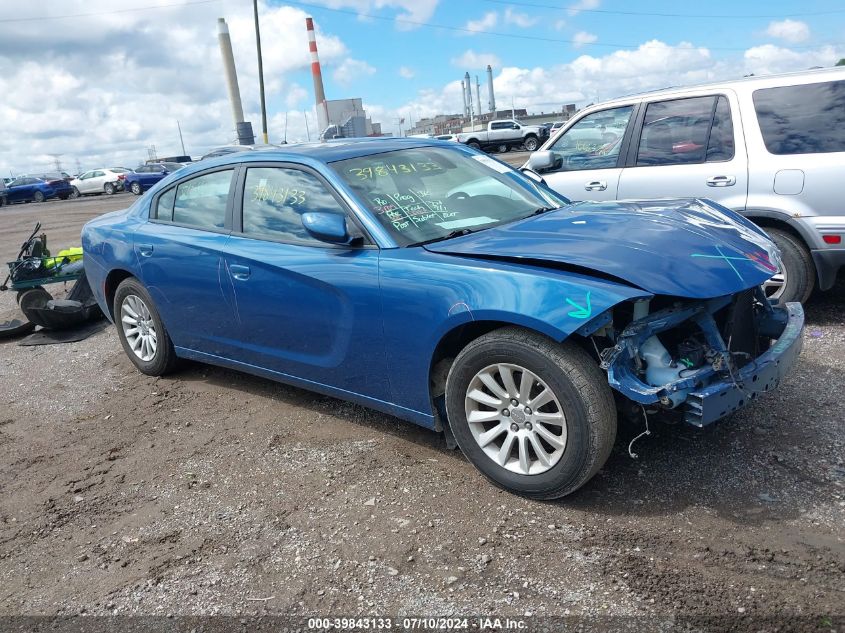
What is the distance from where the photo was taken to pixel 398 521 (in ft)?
10.3

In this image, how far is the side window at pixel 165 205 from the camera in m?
4.95

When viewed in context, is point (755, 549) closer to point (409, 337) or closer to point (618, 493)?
point (618, 493)

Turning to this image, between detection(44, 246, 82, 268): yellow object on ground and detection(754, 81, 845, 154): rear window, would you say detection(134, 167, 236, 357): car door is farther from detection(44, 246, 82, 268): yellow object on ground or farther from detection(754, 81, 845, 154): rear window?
detection(754, 81, 845, 154): rear window

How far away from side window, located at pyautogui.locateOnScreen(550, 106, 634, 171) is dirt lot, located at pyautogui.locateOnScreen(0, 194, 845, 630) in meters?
2.55

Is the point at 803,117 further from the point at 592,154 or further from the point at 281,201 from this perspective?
the point at 281,201

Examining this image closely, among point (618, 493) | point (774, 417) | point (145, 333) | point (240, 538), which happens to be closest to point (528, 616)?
point (618, 493)

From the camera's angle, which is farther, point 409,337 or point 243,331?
point 243,331

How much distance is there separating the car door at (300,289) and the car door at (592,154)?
2895 mm

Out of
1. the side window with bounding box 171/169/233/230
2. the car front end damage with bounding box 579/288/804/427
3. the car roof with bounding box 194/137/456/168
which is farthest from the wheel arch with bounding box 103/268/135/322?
the car front end damage with bounding box 579/288/804/427

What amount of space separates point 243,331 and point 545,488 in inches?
83.9

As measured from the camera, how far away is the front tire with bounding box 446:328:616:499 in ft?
9.50

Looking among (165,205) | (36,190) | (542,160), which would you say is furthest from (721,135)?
(36,190)

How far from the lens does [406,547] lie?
116 inches

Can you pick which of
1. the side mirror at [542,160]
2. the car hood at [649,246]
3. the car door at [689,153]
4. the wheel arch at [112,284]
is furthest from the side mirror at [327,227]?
the car door at [689,153]
